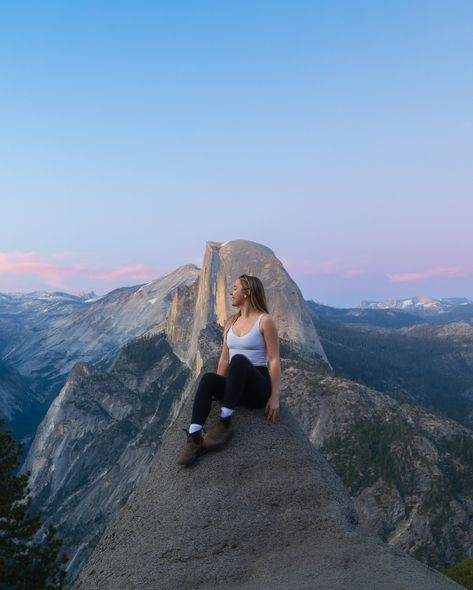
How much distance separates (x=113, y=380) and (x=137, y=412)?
15.0m

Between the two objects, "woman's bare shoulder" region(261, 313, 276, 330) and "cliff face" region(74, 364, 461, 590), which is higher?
"woman's bare shoulder" region(261, 313, 276, 330)

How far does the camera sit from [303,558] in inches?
303

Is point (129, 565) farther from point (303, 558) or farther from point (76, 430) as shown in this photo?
point (76, 430)

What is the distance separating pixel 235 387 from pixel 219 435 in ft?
3.00

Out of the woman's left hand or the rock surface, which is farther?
the woman's left hand

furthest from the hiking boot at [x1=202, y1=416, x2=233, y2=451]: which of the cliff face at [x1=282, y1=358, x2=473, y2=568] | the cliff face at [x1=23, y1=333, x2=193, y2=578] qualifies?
the cliff face at [x1=23, y1=333, x2=193, y2=578]

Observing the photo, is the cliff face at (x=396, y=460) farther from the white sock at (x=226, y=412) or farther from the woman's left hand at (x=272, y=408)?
the white sock at (x=226, y=412)

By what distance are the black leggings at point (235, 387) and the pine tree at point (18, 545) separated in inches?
616

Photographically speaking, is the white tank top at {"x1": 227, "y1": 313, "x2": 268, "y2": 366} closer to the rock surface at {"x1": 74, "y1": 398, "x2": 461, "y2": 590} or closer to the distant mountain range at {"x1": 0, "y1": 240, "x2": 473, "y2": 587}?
the rock surface at {"x1": 74, "y1": 398, "x2": 461, "y2": 590}

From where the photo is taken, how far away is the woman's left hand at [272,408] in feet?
33.4

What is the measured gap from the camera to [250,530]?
8523 mm

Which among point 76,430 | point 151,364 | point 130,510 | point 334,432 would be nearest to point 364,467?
point 334,432

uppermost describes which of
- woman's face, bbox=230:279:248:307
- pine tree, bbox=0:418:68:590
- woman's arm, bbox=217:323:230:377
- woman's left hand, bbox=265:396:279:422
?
woman's face, bbox=230:279:248:307

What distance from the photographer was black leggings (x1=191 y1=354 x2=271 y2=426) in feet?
31.9
